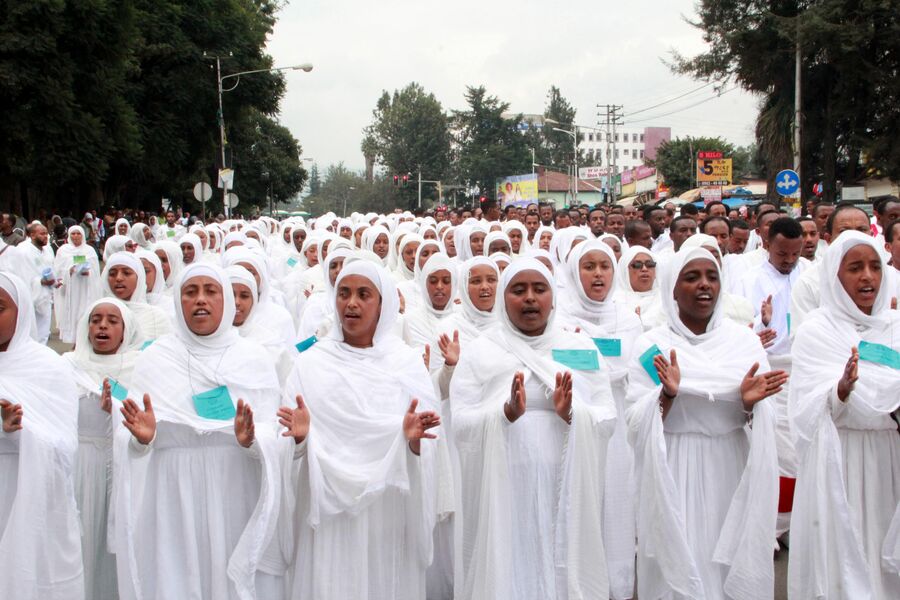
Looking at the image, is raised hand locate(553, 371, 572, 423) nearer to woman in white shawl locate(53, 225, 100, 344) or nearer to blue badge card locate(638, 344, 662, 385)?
blue badge card locate(638, 344, 662, 385)

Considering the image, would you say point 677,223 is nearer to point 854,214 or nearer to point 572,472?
point 854,214

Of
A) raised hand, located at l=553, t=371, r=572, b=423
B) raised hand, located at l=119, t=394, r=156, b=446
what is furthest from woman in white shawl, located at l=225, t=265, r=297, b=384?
raised hand, located at l=553, t=371, r=572, b=423

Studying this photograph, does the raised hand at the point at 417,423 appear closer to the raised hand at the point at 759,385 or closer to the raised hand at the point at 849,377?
the raised hand at the point at 759,385

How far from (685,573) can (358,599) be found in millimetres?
1542

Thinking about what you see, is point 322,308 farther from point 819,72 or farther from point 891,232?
point 819,72

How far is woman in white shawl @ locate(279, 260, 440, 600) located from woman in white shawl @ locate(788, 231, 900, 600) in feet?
6.12

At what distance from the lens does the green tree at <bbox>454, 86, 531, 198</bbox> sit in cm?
10269

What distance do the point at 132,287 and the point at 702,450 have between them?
441 centimetres

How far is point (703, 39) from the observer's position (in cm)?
3484

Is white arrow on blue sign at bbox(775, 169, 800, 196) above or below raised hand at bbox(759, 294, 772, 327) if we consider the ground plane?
above

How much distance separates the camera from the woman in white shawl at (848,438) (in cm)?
491

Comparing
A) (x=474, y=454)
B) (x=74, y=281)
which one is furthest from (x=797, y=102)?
(x=474, y=454)

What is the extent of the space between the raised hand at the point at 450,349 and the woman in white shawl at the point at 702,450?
110 cm

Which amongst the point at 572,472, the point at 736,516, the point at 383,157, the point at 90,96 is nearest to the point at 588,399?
the point at 572,472
